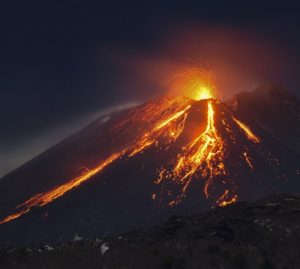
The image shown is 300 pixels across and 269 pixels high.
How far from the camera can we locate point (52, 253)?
60.8 metres

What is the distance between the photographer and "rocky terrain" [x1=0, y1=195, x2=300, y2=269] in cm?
5900

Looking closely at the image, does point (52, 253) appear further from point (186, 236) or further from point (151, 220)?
point (151, 220)

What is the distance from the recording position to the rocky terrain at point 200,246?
59000 millimetres

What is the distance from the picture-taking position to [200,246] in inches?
2869

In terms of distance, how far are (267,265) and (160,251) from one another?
30.2 ft

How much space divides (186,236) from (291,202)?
99.7 ft

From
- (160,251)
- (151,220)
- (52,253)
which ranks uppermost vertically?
(52,253)

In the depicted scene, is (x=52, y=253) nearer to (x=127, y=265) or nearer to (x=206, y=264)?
(x=127, y=265)

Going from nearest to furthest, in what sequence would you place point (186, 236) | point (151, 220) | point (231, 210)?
point (186, 236), point (231, 210), point (151, 220)

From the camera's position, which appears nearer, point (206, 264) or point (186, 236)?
point (206, 264)

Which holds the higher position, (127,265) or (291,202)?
(127,265)

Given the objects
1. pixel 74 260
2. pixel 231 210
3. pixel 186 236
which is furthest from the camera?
pixel 231 210

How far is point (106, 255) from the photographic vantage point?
62.5 meters

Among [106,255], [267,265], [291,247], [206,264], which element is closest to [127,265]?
[106,255]
